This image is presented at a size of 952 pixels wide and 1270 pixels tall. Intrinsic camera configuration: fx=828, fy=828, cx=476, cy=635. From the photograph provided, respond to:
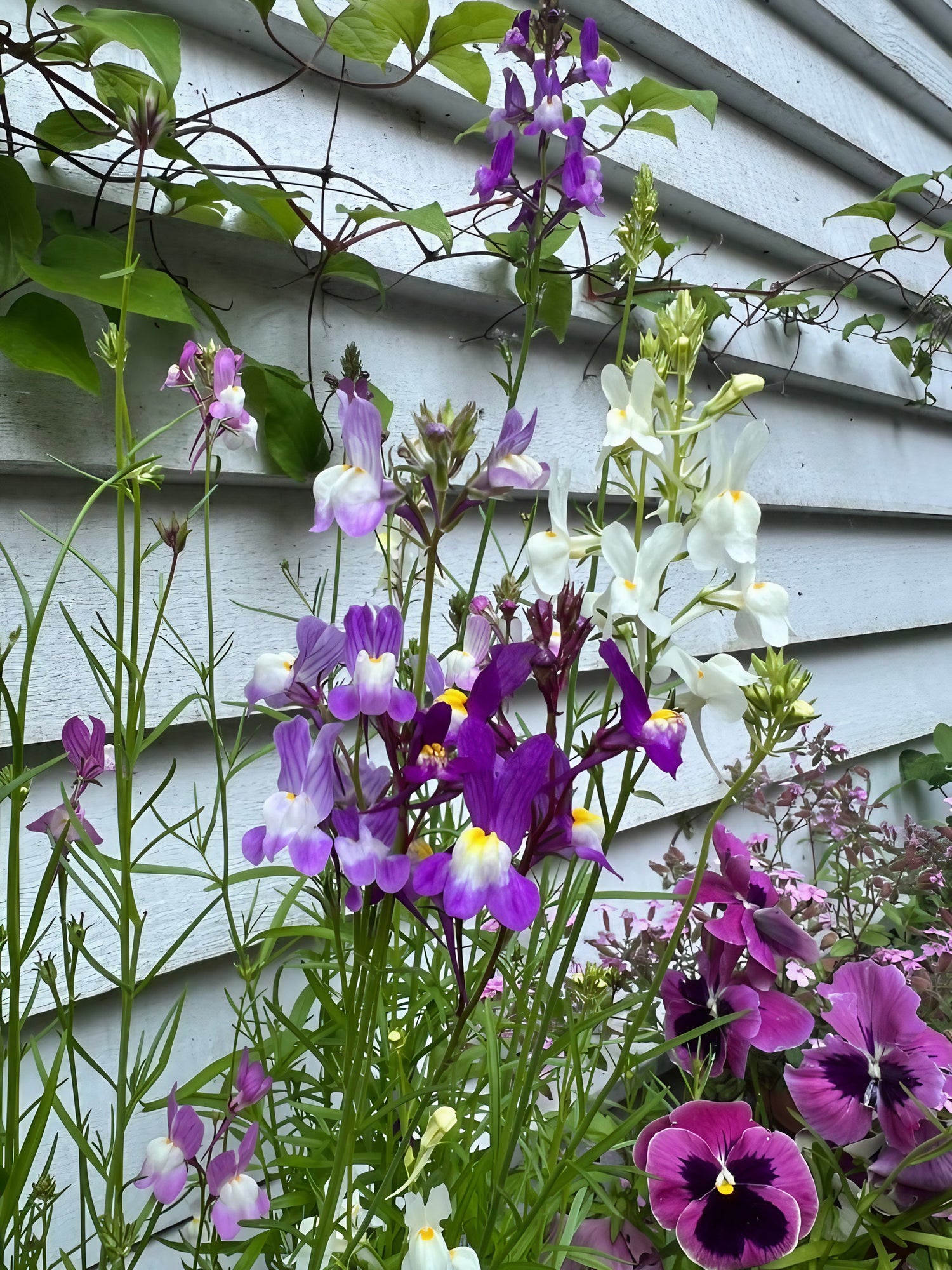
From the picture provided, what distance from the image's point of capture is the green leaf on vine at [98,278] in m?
0.76

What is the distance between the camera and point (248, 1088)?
0.71 m

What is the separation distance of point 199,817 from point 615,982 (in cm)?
50

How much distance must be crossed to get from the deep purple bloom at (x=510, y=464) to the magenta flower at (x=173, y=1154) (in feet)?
1.96

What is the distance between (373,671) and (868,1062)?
0.63m

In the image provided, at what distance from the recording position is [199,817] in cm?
96

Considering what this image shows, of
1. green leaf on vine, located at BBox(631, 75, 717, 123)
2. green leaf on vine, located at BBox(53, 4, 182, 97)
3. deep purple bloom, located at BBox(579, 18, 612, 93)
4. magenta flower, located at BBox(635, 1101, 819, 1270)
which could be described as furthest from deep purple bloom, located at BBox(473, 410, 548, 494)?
green leaf on vine, located at BBox(631, 75, 717, 123)

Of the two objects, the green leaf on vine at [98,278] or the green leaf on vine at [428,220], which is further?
the green leaf on vine at [428,220]

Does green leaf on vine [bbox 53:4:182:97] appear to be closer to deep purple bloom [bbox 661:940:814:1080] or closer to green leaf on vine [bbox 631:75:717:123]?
green leaf on vine [bbox 631:75:717:123]

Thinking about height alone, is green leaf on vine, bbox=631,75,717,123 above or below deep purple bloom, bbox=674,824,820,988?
above

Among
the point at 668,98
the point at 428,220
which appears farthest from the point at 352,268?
the point at 668,98

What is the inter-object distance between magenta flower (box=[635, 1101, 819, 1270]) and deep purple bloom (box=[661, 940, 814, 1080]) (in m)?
0.05

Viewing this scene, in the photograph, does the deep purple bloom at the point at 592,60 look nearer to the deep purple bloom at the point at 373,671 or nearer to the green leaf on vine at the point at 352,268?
the green leaf on vine at the point at 352,268

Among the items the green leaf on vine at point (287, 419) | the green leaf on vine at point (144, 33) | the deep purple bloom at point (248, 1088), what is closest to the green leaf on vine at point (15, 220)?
the green leaf on vine at point (144, 33)

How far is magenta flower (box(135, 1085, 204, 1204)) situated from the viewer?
0.71 m
